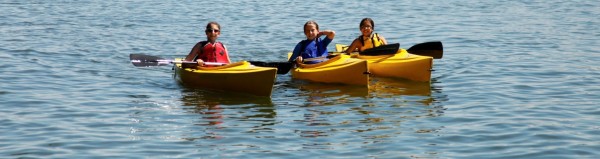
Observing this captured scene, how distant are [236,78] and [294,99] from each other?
0.71m

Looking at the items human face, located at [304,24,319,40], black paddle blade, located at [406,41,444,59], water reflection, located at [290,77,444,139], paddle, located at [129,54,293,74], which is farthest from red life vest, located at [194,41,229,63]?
black paddle blade, located at [406,41,444,59]

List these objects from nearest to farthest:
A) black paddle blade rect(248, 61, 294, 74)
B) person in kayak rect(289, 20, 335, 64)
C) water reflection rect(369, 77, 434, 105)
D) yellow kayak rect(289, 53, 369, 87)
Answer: water reflection rect(369, 77, 434, 105), yellow kayak rect(289, 53, 369, 87), black paddle blade rect(248, 61, 294, 74), person in kayak rect(289, 20, 335, 64)

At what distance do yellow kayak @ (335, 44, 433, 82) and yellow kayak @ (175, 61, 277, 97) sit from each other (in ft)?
6.35

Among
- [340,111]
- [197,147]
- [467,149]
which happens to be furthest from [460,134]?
[197,147]

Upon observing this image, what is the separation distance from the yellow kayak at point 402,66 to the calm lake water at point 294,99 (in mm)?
123

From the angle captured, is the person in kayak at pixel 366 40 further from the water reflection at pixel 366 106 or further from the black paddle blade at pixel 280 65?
the black paddle blade at pixel 280 65

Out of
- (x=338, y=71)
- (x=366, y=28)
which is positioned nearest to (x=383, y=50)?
(x=366, y=28)

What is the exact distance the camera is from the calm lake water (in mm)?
8836

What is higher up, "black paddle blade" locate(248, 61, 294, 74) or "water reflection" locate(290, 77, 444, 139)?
"black paddle blade" locate(248, 61, 294, 74)

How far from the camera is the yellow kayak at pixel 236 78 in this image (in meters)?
11.3

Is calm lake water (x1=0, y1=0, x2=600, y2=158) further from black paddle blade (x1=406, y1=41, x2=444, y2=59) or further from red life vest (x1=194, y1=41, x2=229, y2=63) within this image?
red life vest (x1=194, y1=41, x2=229, y2=63)

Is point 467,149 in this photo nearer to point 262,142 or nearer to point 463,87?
point 262,142

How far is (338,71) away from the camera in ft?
40.3

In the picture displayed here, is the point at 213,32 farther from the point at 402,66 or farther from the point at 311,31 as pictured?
the point at 402,66
